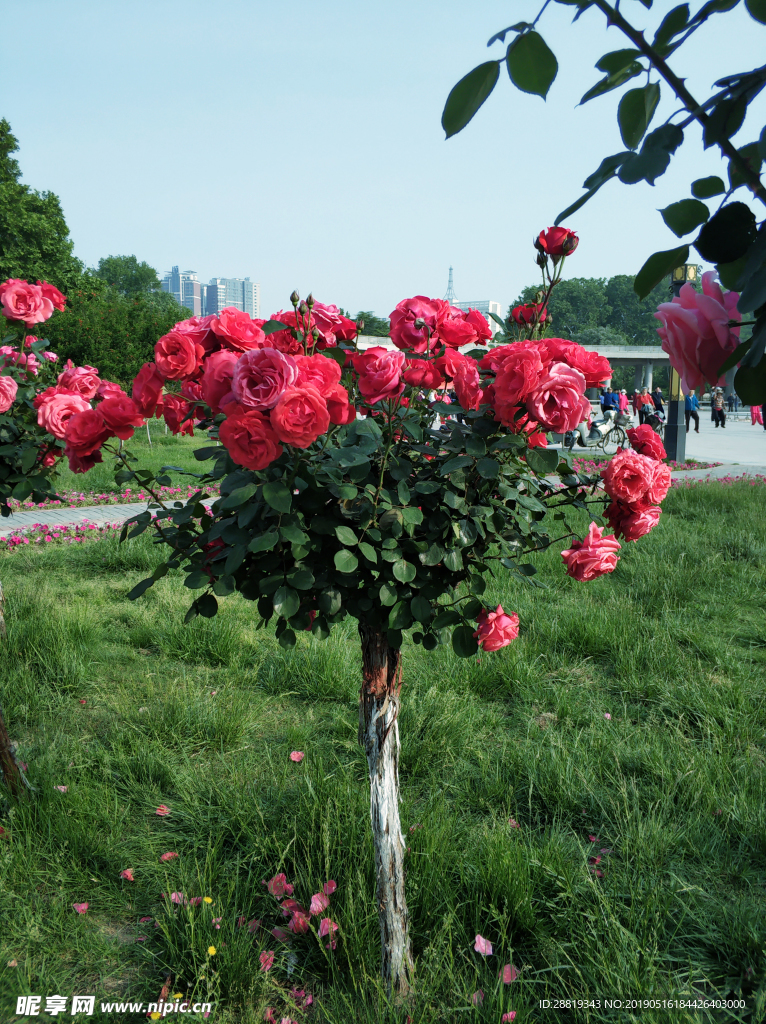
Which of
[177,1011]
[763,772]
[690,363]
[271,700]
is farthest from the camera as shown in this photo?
[271,700]

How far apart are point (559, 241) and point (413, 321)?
413mm

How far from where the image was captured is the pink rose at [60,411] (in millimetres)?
1905

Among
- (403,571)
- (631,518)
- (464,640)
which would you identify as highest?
(631,518)

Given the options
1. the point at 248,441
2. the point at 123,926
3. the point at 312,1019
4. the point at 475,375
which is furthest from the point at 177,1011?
the point at 475,375

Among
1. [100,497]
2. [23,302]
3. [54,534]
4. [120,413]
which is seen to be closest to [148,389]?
[120,413]

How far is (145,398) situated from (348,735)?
2.24 m

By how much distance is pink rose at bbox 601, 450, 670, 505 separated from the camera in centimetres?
157

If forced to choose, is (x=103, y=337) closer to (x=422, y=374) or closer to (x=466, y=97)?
(x=422, y=374)

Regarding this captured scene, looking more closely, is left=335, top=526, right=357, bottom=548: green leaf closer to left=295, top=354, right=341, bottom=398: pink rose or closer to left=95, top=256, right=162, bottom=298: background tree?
left=295, top=354, right=341, bottom=398: pink rose

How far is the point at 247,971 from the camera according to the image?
1.96 m

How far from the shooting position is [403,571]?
1.54 metres

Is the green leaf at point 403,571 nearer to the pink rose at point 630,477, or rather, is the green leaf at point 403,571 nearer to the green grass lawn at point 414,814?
the pink rose at point 630,477

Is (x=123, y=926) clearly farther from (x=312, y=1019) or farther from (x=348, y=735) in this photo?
(x=348, y=735)

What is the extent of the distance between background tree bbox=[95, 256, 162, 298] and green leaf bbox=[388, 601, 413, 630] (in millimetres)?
84978
